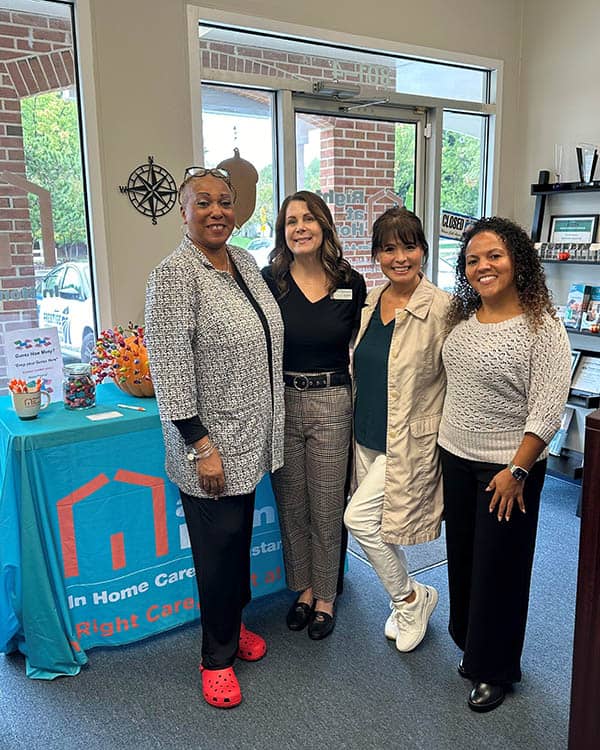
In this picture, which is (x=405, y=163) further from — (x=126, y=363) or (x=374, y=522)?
(x=374, y=522)

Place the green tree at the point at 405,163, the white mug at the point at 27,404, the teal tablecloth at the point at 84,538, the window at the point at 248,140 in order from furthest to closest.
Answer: the green tree at the point at 405,163
the window at the point at 248,140
the white mug at the point at 27,404
the teal tablecloth at the point at 84,538

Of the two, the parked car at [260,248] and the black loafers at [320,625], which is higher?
the parked car at [260,248]

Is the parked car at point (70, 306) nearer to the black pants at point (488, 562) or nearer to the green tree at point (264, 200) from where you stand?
the green tree at point (264, 200)

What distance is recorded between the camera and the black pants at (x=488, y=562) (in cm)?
192

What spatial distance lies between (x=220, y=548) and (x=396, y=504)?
22.9 inches

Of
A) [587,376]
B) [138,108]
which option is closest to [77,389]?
[138,108]

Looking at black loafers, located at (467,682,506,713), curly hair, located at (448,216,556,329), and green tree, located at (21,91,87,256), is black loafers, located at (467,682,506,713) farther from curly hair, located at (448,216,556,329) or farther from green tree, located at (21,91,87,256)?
green tree, located at (21,91,87,256)

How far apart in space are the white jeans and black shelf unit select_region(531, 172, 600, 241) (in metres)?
2.39

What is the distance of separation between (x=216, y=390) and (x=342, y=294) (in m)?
0.59

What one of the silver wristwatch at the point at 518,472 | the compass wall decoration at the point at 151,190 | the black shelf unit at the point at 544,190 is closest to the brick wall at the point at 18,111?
the compass wall decoration at the point at 151,190

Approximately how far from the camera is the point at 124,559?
2355 mm

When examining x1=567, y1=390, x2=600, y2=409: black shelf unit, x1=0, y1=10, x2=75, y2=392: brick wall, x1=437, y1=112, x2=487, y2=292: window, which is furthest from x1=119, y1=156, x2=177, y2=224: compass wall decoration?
x1=567, y1=390, x2=600, y2=409: black shelf unit

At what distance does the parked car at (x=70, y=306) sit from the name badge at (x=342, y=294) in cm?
130

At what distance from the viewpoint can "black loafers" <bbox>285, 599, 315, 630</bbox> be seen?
8.24 feet
